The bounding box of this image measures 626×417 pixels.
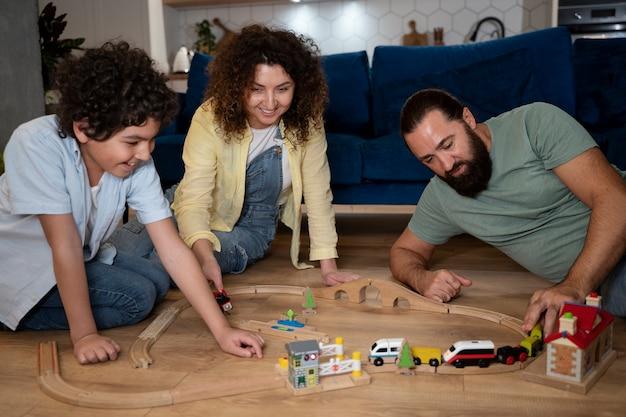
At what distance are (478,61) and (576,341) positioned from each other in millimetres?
1995

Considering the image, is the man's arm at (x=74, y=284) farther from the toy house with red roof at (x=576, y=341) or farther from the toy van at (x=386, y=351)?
the toy house with red roof at (x=576, y=341)

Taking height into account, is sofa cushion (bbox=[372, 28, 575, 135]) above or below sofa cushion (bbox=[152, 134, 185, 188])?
above

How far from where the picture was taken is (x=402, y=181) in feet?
9.01

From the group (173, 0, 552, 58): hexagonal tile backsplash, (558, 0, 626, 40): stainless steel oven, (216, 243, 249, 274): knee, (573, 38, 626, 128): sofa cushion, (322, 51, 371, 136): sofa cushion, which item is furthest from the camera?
(173, 0, 552, 58): hexagonal tile backsplash

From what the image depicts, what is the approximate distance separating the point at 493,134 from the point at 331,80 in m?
1.57

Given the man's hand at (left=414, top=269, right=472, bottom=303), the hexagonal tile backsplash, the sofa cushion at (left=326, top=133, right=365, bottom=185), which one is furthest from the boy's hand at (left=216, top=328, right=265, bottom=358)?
the hexagonal tile backsplash

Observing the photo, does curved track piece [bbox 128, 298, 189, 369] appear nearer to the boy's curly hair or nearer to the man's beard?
the boy's curly hair

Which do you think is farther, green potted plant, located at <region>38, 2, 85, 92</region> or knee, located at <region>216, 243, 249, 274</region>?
green potted plant, located at <region>38, 2, 85, 92</region>

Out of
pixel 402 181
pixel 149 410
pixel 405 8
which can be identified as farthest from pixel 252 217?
pixel 405 8

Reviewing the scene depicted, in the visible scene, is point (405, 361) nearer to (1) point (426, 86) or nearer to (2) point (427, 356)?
(2) point (427, 356)

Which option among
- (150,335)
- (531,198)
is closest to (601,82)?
(531,198)

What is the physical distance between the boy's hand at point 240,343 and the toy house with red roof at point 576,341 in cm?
65

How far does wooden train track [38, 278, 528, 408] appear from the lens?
4.18 feet

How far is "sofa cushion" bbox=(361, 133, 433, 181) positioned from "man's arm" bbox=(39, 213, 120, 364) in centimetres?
149
